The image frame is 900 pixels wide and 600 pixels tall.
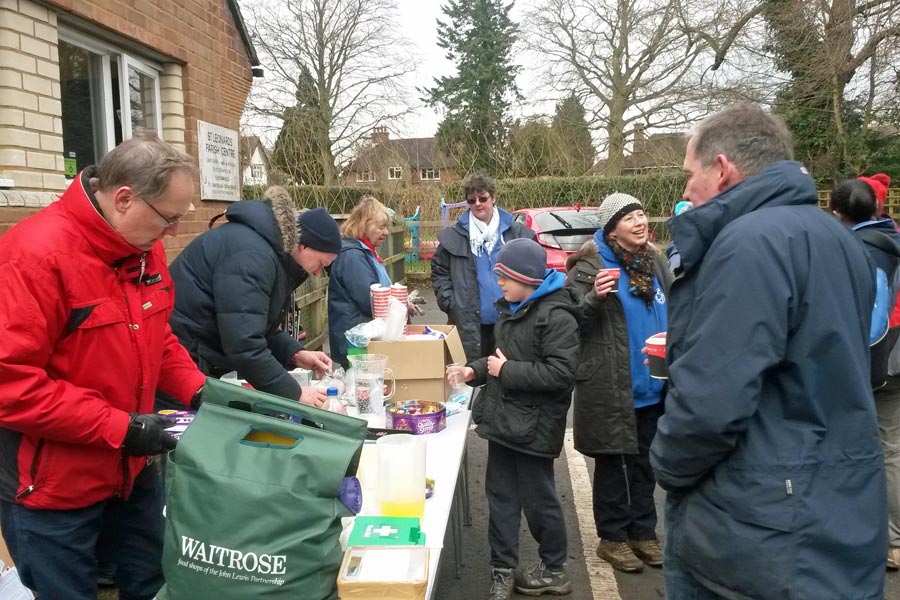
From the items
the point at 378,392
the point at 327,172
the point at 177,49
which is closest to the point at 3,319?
the point at 378,392

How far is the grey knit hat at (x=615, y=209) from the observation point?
12.0 ft

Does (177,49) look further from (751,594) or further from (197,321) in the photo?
(751,594)

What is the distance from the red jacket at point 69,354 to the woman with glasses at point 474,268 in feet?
10.3

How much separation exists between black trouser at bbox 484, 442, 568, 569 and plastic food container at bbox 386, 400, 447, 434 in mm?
373

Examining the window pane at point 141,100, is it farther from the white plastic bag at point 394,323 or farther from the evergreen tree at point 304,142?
the evergreen tree at point 304,142

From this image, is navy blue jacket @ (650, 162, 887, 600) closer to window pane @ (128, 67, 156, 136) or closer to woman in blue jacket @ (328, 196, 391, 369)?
woman in blue jacket @ (328, 196, 391, 369)

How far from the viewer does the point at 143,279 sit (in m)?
2.22

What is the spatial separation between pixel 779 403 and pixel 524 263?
1.60 m

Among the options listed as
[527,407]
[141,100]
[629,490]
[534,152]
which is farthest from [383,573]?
[534,152]

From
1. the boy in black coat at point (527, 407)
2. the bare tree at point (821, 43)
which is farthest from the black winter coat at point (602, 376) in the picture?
the bare tree at point (821, 43)

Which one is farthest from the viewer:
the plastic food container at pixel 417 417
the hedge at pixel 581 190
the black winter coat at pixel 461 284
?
the hedge at pixel 581 190

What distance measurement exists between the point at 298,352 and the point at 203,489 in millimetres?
1911

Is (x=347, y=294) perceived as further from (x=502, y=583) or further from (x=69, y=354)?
(x=69, y=354)

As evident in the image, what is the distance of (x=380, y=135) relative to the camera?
2620 centimetres
